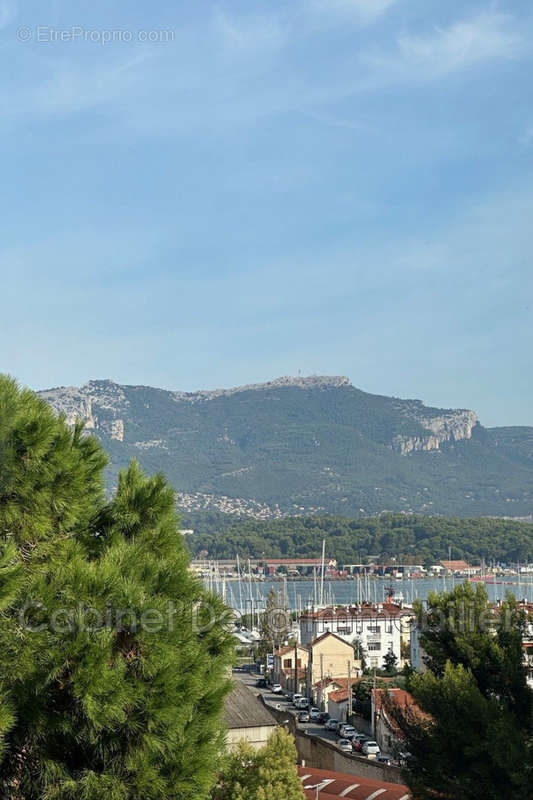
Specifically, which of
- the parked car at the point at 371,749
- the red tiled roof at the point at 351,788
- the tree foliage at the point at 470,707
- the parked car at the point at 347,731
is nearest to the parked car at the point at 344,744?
the parked car at the point at 371,749

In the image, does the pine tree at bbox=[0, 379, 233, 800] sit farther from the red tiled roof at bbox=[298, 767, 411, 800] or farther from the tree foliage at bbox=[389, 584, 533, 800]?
the red tiled roof at bbox=[298, 767, 411, 800]

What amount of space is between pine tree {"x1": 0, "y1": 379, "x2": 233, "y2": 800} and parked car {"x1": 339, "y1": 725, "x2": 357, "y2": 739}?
1074 inches

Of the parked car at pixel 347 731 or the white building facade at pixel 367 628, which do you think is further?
the white building facade at pixel 367 628

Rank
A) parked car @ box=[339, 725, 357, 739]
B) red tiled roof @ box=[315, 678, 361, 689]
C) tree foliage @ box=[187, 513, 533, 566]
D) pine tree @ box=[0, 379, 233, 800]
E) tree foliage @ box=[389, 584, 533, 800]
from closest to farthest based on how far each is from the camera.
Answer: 1. pine tree @ box=[0, 379, 233, 800]
2. tree foliage @ box=[389, 584, 533, 800]
3. parked car @ box=[339, 725, 357, 739]
4. red tiled roof @ box=[315, 678, 361, 689]
5. tree foliage @ box=[187, 513, 533, 566]

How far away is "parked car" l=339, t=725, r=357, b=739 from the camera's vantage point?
3175 centimetres

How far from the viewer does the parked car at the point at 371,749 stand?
28938 millimetres

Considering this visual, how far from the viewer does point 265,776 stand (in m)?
15.6

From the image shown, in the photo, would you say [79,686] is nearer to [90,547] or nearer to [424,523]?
[90,547]

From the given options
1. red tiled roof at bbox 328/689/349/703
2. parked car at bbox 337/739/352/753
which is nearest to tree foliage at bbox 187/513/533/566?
red tiled roof at bbox 328/689/349/703

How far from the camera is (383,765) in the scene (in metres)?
22.2

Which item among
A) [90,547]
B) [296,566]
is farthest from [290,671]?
[296,566]

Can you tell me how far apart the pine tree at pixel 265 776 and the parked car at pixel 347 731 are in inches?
637

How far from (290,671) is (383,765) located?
24715 millimetres

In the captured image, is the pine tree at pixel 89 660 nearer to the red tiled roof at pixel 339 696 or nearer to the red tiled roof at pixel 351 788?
the red tiled roof at pixel 351 788
